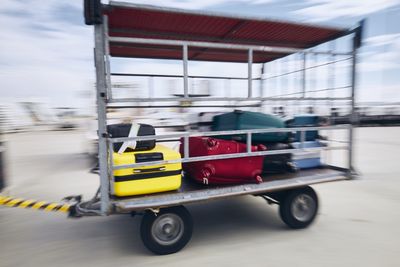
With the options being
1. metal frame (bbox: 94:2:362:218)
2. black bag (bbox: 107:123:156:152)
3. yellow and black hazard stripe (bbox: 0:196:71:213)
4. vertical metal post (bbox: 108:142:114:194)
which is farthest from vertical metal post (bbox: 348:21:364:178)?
yellow and black hazard stripe (bbox: 0:196:71:213)

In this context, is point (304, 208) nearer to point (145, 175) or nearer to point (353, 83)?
point (353, 83)

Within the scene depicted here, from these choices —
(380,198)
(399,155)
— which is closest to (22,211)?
(380,198)

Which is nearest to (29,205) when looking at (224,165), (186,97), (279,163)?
(186,97)

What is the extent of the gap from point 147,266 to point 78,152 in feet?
27.2

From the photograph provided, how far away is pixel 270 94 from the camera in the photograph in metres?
5.53

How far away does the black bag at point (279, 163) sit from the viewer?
148 inches

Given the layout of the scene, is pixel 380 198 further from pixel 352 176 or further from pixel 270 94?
pixel 270 94

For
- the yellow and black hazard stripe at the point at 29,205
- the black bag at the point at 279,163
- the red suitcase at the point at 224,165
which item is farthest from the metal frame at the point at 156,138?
the yellow and black hazard stripe at the point at 29,205

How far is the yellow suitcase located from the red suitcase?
0.40 meters

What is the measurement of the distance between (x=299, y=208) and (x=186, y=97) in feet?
7.23

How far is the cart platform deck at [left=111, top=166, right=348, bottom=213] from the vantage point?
9.16 feet

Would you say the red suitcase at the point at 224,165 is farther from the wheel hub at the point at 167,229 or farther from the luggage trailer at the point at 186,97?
the wheel hub at the point at 167,229

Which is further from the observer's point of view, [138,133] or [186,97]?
[138,133]

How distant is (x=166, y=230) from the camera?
306cm
